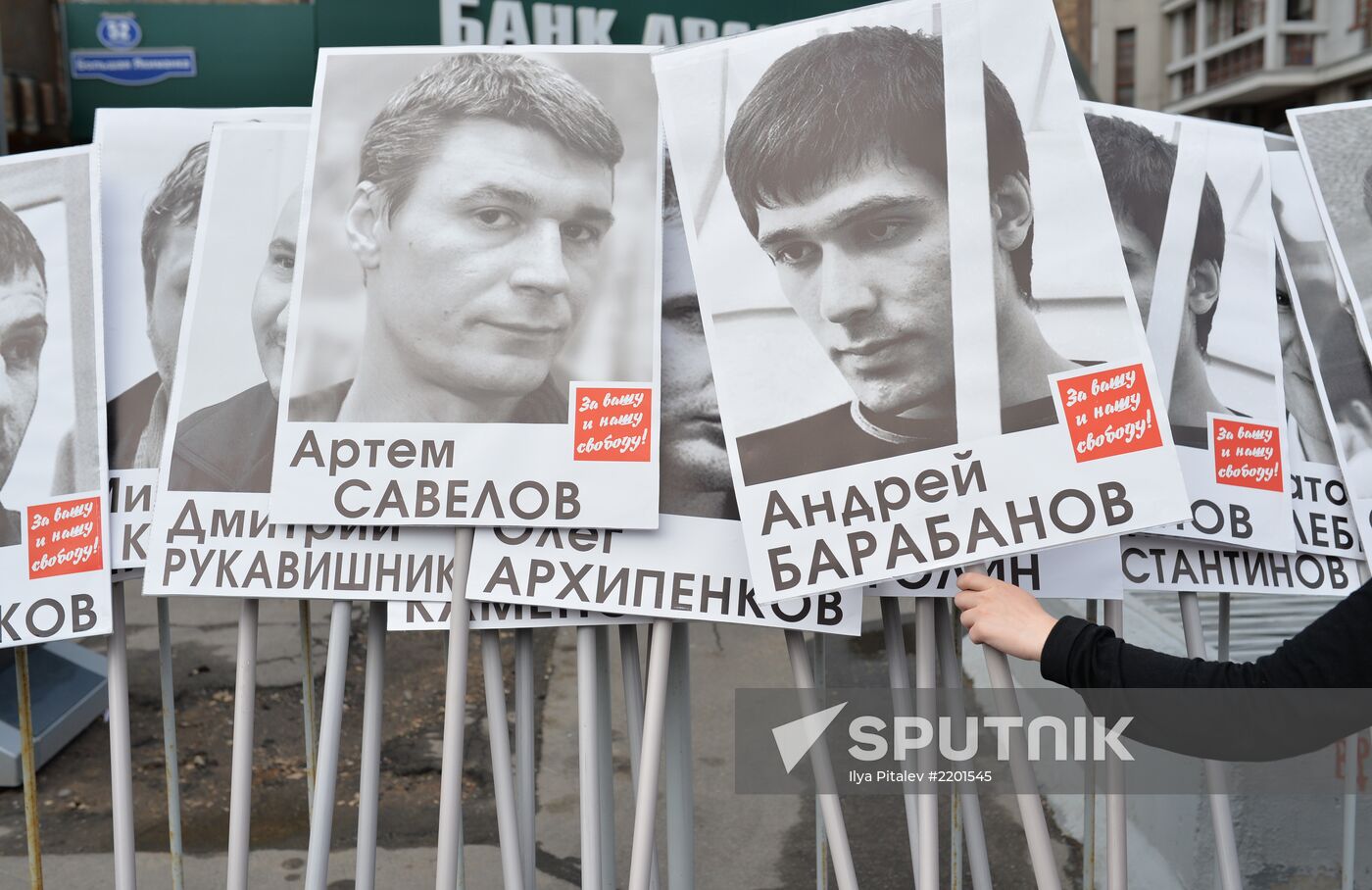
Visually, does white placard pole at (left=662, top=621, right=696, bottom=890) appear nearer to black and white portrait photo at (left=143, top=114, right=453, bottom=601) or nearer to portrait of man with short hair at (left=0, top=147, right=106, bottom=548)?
black and white portrait photo at (left=143, top=114, right=453, bottom=601)

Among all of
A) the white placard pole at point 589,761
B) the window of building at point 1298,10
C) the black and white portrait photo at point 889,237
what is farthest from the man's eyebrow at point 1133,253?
the window of building at point 1298,10

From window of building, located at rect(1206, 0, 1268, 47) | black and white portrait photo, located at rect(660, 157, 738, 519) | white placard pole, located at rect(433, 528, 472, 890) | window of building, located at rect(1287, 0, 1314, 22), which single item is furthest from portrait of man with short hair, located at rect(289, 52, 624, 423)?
window of building, located at rect(1206, 0, 1268, 47)

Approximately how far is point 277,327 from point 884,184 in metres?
0.98

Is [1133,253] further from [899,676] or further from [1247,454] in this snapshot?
[899,676]

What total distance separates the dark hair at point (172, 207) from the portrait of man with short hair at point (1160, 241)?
1.50 metres

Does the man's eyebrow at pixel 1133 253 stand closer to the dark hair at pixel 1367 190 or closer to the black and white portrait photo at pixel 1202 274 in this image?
the black and white portrait photo at pixel 1202 274

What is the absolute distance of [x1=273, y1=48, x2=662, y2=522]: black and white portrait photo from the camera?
170 cm

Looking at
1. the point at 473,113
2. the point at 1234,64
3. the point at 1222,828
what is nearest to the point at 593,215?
the point at 473,113

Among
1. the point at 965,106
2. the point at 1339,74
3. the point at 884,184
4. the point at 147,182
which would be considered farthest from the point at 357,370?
the point at 1339,74

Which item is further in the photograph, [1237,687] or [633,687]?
[633,687]

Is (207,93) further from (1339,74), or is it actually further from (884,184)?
(1339,74)

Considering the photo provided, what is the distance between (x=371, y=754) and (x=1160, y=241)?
4.97 ft

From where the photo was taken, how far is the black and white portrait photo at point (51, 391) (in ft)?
5.82

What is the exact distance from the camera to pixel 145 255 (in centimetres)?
188
